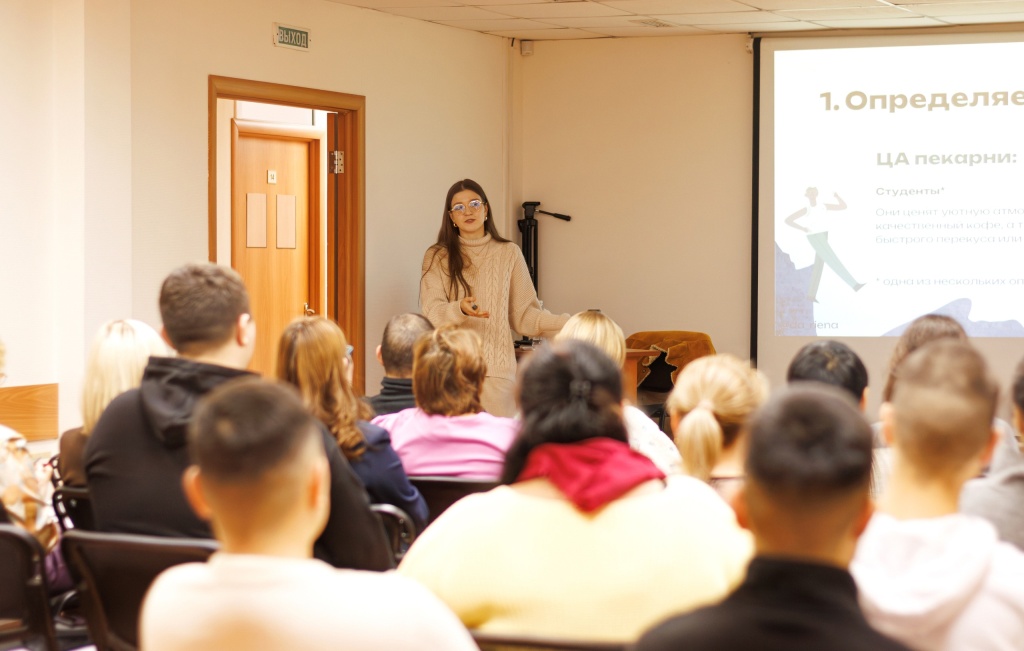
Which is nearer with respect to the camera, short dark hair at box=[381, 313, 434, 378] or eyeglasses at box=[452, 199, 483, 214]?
short dark hair at box=[381, 313, 434, 378]

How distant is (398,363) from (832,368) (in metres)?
1.37

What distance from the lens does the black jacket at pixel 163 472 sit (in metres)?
2.28

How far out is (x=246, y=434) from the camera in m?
1.38

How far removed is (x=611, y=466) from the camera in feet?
5.88

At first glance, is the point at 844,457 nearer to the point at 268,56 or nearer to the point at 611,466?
the point at 611,466

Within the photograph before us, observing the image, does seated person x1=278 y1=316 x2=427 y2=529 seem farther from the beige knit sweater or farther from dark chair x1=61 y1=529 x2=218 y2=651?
the beige knit sweater

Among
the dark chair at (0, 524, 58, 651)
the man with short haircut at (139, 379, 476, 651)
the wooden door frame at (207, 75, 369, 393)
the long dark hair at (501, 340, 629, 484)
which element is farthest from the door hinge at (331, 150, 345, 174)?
the man with short haircut at (139, 379, 476, 651)

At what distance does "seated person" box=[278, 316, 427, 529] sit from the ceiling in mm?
3753

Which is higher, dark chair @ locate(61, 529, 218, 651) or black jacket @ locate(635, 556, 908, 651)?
black jacket @ locate(635, 556, 908, 651)

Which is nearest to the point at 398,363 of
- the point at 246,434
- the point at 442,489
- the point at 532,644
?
the point at 442,489

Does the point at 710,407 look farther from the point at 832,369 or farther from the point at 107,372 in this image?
the point at 107,372

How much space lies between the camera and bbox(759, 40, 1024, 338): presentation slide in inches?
267

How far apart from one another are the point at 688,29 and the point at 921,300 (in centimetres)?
219

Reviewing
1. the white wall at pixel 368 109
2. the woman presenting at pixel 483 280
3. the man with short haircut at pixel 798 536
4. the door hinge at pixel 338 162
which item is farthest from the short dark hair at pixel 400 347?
the door hinge at pixel 338 162
